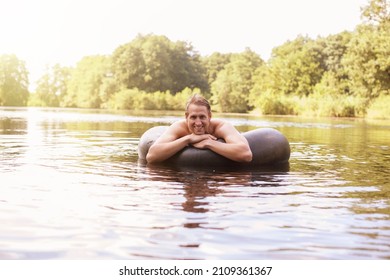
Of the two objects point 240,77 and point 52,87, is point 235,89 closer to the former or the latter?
point 240,77

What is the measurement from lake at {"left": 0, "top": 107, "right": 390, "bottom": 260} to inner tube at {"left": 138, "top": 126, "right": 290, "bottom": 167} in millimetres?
212

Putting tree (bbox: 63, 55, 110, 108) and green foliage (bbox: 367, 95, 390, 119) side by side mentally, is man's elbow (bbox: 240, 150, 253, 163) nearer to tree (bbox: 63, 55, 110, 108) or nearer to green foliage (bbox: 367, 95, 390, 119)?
green foliage (bbox: 367, 95, 390, 119)

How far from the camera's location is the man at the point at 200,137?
282 inches

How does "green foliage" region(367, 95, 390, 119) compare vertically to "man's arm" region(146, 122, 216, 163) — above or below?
above

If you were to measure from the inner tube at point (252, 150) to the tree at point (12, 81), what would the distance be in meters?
65.5

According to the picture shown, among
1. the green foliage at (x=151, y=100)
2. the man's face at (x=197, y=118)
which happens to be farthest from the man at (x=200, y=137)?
the green foliage at (x=151, y=100)

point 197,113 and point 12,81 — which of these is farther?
point 12,81

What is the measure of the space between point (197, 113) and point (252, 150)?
1.21m

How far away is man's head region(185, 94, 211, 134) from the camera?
7.09 m

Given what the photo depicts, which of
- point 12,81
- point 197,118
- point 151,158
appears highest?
point 12,81

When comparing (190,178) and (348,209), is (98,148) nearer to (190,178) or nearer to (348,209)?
(190,178)

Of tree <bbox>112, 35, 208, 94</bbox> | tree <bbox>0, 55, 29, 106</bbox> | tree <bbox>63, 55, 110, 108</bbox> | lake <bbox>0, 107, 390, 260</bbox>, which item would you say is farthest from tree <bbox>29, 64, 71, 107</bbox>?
lake <bbox>0, 107, 390, 260</bbox>

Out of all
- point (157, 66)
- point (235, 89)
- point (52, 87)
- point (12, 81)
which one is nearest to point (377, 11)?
point (235, 89)

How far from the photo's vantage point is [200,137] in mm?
7281
